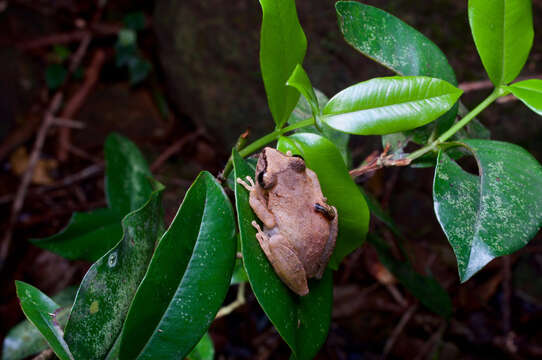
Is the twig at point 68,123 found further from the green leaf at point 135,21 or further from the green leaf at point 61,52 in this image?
the green leaf at point 135,21

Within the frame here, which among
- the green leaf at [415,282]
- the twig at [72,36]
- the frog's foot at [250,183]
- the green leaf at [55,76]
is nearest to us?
the frog's foot at [250,183]

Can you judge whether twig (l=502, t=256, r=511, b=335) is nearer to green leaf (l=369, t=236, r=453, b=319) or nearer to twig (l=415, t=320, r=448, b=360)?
twig (l=415, t=320, r=448, b=360)

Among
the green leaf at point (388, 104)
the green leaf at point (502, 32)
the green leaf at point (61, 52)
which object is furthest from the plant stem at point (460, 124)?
the green leaf at point (61, 52)

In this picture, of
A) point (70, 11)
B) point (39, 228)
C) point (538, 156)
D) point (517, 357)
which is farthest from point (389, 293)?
point (70, 11)

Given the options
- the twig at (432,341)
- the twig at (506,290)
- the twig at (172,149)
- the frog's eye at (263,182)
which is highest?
the frog's eye at (263,182)

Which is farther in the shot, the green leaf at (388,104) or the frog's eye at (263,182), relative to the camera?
the frog's eye at (263,182)

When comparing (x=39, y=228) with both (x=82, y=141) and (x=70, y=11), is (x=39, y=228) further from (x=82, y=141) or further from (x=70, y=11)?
(x=70, y=11)

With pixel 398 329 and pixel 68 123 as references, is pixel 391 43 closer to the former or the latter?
pixel 398 329

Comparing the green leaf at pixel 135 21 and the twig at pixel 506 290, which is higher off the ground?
the green leaf at pixel 135 21
